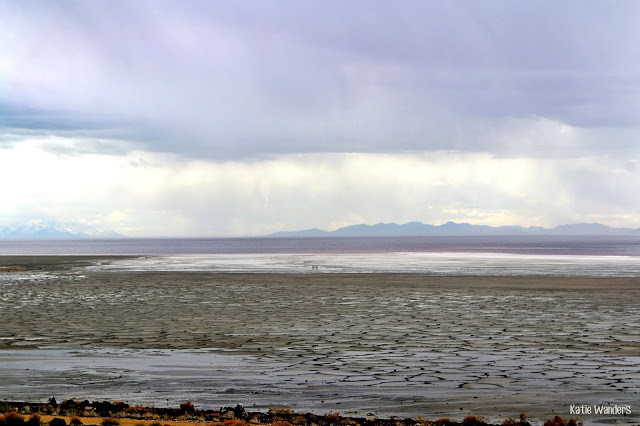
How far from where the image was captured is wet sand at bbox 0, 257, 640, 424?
12.1 m

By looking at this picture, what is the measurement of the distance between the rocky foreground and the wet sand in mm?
691

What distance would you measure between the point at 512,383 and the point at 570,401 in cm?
165

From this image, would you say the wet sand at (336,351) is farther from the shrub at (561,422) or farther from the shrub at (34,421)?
the shrub at (34,421)

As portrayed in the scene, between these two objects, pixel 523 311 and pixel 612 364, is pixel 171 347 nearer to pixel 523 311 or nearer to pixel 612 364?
pixel 612 364

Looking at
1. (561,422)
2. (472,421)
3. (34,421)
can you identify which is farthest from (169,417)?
(561,422)

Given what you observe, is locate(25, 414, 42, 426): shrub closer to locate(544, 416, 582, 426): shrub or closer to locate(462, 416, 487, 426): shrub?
locate(462, 416, 487, 426): shrub

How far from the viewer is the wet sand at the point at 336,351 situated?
39.8ft

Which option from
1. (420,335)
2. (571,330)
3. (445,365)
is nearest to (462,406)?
(445,365)

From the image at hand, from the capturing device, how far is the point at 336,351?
1720 cm

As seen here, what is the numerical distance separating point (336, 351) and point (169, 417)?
735cm

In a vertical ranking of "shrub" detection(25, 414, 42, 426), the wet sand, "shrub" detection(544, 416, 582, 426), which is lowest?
the wet sand

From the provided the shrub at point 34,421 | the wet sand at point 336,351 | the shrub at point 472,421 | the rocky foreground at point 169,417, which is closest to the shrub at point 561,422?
the rocky foreground at point 169,417

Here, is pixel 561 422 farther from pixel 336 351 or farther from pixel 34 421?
pixel 336 351

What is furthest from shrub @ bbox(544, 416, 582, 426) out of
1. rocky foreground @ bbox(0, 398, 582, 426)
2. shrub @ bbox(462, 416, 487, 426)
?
shrub @ bbox(462, 416, 487, 426)
